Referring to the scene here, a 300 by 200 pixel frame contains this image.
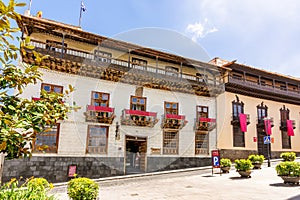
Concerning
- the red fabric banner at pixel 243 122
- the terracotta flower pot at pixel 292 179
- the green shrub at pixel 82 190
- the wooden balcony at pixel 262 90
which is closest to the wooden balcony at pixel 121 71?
the wooden balcony at pixel 262 90

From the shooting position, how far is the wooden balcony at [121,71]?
1599cm

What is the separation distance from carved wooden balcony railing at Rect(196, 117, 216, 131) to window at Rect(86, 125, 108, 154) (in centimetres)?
841

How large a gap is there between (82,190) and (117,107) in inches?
403

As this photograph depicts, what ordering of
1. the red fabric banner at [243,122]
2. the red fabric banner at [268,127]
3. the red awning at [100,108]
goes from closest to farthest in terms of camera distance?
the red awning at [100,108], the red fabric banner at [243,122], the red fabric banner at [268,127]

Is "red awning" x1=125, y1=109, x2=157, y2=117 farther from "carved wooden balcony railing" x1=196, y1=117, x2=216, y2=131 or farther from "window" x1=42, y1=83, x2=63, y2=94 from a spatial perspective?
"window" x1=42, y1=83, x2=63, y2=94

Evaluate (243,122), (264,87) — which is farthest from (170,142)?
(264,87)

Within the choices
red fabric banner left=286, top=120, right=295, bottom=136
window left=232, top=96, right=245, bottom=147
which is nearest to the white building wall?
window left=232, top=96, right=245, bottom=147

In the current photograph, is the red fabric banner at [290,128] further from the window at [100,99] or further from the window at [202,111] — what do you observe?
the window at [100,99]

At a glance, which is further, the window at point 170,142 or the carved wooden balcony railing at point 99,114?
the window at point 170,142

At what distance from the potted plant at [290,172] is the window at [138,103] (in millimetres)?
10709

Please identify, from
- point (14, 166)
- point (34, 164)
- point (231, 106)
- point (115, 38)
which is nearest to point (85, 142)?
point (34, 164)

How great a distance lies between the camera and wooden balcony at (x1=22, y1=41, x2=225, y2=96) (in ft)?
52.5

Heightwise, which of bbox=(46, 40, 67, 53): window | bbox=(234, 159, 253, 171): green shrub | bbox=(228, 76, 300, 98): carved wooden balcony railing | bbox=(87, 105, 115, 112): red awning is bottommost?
bbox=(234, 159, 253, 171): green shrub

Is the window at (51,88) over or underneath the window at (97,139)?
over
